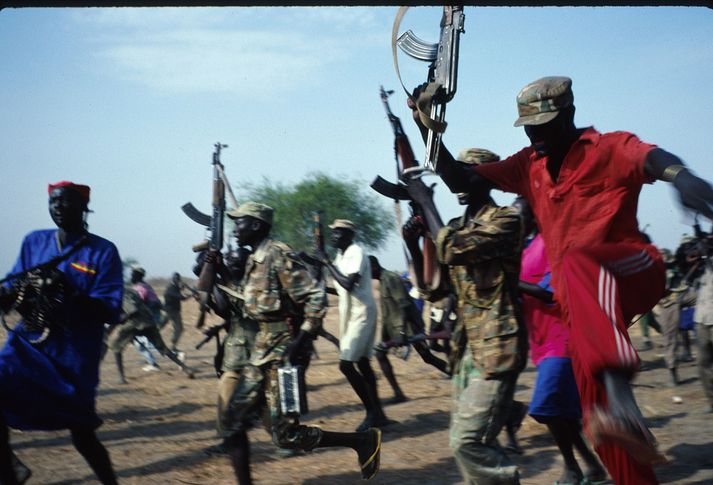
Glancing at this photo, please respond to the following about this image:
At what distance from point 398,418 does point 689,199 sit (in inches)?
242

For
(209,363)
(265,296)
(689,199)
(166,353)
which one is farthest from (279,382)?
(209,363)

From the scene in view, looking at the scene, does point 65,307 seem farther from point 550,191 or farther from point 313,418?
point 313,418

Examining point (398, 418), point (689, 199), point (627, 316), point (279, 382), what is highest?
point (689, 199)

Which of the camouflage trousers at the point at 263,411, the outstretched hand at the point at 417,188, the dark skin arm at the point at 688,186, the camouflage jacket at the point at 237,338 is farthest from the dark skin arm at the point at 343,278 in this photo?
the dark skin arm at the point at 688,186

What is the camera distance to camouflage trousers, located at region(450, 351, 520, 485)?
3855mm

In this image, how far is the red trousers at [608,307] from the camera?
10.3 feet

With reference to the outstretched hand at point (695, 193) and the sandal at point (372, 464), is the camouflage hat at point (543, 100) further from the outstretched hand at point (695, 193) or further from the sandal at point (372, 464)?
the sandal at point (372, 464)

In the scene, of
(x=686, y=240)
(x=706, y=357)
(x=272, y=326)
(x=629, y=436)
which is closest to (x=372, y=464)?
(x=272, y=326)

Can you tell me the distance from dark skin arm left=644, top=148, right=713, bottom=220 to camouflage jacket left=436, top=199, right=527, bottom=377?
3.24 ft

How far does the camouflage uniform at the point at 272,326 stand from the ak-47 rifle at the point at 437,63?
6.37 ft

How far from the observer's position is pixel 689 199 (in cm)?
283

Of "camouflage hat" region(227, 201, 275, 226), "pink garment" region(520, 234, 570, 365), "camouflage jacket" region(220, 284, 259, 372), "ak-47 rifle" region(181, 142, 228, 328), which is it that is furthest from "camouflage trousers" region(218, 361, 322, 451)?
"pink garment" region(520, 234, 570, 365)

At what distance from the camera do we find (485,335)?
13.2 ft

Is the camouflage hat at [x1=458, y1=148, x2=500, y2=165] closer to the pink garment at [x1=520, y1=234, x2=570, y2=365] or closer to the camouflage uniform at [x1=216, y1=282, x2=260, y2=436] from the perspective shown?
the pink garment at [x1=520, y1=234, x2=570, y2=365]
